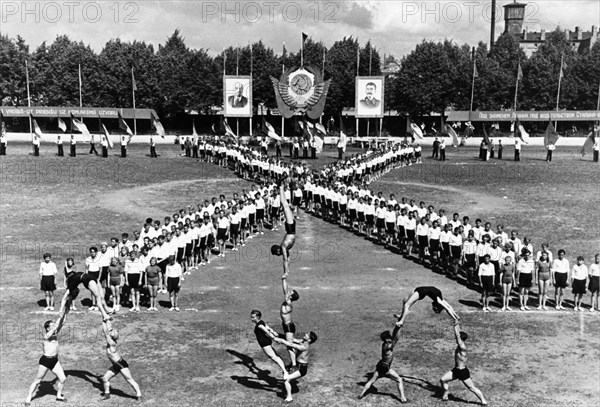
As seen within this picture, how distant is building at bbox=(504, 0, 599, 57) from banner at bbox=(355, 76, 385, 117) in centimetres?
10042

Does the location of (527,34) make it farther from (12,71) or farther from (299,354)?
(299,354)

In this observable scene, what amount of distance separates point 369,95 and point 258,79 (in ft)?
64.6

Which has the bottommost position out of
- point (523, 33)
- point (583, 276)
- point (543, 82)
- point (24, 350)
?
point (24, 350)

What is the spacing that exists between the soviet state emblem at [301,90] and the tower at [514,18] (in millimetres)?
122776

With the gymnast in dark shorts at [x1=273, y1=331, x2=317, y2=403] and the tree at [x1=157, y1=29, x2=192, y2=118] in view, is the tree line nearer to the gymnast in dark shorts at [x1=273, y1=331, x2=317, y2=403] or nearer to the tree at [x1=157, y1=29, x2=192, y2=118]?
the tree at [x1=157, y1=29, x2=192, y2=118]

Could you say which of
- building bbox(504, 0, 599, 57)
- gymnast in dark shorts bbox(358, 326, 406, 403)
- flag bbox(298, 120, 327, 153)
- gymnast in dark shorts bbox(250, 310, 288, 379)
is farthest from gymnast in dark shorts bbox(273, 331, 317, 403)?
building bbox(504, 0, 599, 57)

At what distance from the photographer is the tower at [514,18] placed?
15600 cm

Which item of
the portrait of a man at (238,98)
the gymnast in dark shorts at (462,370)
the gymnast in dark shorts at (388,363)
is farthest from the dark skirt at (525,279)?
the portrait of a man at (238,98)

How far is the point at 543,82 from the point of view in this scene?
73562 mm

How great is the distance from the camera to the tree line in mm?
70625

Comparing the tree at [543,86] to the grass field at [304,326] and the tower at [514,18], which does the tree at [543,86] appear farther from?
the tower at [514,18]

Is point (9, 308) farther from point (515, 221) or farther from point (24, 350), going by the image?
point (515, 221)

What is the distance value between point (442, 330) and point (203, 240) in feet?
27.6

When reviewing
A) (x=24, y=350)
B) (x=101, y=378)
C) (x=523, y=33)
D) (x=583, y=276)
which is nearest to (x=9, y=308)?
(x=24, y=350)
